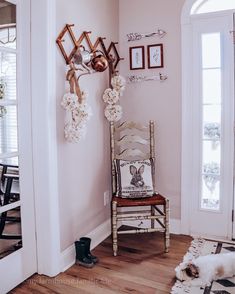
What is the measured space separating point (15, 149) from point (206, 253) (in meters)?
1.78

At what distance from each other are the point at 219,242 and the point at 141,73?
1.77 meters

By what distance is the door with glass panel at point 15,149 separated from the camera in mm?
2240

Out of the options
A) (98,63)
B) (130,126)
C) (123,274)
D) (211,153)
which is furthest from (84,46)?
(123,274)

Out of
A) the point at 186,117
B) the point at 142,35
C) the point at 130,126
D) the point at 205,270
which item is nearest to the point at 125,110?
the point at 130,126

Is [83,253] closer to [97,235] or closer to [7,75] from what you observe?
[97,235]

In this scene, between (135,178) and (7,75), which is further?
(135,178)

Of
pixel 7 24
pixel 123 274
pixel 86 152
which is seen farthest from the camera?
pixel 86 152

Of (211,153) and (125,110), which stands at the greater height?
(125,110)

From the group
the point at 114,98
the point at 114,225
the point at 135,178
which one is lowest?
the point at 114,225

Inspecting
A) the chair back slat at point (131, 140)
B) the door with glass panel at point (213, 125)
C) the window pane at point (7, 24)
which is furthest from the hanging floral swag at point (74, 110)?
the door with glass panel at point (213, 125)

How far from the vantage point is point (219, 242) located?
10.2 feet

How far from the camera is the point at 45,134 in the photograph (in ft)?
7.91

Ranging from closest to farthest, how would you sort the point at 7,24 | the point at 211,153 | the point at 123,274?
the point at 7,24
the point at 123,274
the point at 211,153

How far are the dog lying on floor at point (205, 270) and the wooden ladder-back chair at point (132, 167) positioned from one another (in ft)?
1.55
